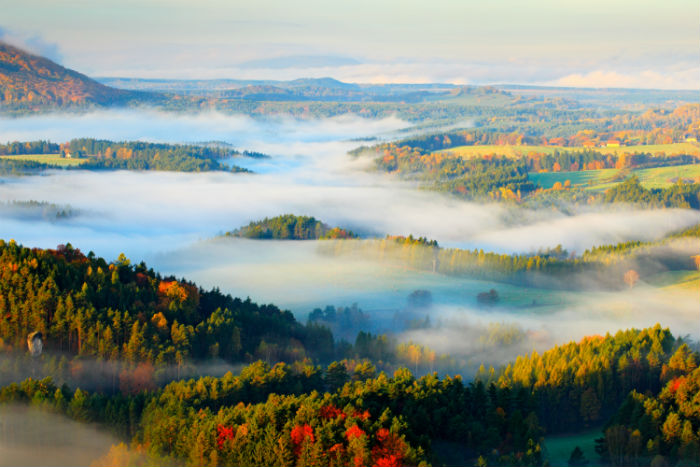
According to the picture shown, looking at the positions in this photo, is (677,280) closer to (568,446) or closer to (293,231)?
(293,231)

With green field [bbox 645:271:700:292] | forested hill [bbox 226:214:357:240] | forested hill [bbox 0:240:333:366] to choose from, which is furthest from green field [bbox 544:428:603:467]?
forested hill [bbox 226:214:357:240]

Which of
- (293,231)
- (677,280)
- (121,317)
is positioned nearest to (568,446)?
(121,317)

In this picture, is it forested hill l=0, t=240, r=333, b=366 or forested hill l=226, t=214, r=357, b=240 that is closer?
forested hill l=0, t=240, r=333, b=366

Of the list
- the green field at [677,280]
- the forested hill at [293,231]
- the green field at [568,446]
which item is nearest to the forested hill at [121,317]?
the green field at [568,446]

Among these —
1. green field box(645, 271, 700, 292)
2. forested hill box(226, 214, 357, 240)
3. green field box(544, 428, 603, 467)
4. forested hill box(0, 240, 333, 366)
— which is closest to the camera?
green field box(544, 428, 603, 467)

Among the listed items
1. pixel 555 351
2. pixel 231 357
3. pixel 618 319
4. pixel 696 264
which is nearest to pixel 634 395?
pixel 555 351

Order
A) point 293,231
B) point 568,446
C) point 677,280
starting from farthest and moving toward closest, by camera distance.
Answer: point 293,231
point 677,280
point 568,446

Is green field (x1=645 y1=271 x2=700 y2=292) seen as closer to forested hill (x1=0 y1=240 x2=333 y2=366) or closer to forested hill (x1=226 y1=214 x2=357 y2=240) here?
forested hill (x1=226 y1=214 x2=357 y2=240)

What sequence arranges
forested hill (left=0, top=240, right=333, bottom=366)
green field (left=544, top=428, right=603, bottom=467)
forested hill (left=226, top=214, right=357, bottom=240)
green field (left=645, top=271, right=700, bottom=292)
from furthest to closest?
1. forested hill (left=226, top=214, right=357, bottom=240)
2. green field (left=645, top=271, right=700, bottom=292)
3. forested hill (left=0, top=240, right=333, bottom=366)
4. green field (left=544, top=428, right=603, bottom=467)

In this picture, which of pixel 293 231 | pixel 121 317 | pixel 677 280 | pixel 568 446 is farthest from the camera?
pixel 293 231
